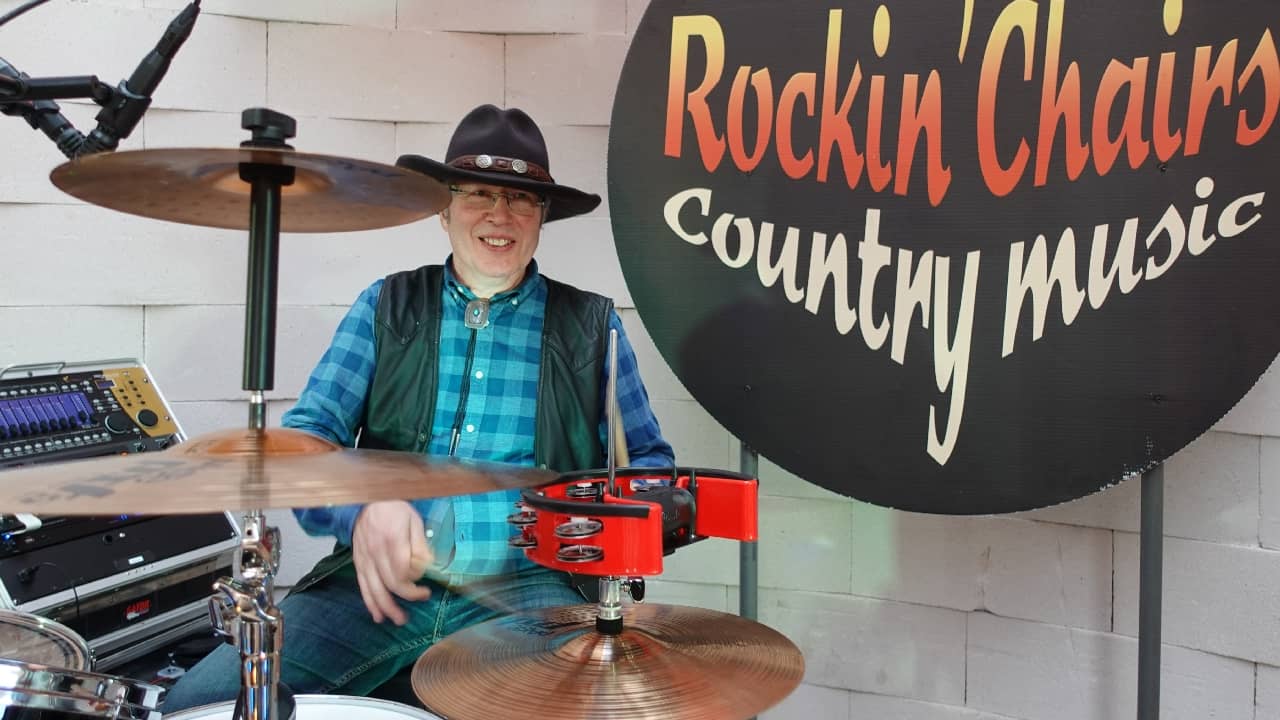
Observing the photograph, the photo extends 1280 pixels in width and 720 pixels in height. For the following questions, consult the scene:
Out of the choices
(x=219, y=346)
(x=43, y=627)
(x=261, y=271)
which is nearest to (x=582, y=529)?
(x=261, y=271)

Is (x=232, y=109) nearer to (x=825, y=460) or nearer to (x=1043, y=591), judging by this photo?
(x=825, y=460)

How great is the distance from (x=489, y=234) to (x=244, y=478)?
92cm

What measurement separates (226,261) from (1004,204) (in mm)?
1511

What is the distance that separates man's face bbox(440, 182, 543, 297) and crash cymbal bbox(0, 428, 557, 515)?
752mm

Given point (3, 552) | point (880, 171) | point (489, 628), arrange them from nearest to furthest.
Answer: point (489, 628), point (3, 552), point (880, 171)

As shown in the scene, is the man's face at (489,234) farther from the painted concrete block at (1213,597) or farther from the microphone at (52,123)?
the painted concrete block at (1213,597)

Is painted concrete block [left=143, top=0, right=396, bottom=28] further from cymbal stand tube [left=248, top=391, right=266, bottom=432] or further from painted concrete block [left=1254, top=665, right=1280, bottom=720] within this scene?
painted concrete block [left=1254, top=665, right=1280, bottom=720]

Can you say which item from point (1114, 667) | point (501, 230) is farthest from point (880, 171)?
point (1114, 667)

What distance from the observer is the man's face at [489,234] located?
1562 mm

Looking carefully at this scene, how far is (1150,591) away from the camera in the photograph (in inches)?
53.5

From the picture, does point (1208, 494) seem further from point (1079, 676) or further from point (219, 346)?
point (219, 346)

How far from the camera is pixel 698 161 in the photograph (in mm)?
1504

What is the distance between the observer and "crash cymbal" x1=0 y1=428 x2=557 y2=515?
0.64 m

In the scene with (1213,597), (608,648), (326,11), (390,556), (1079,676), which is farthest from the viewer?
(326,11)
